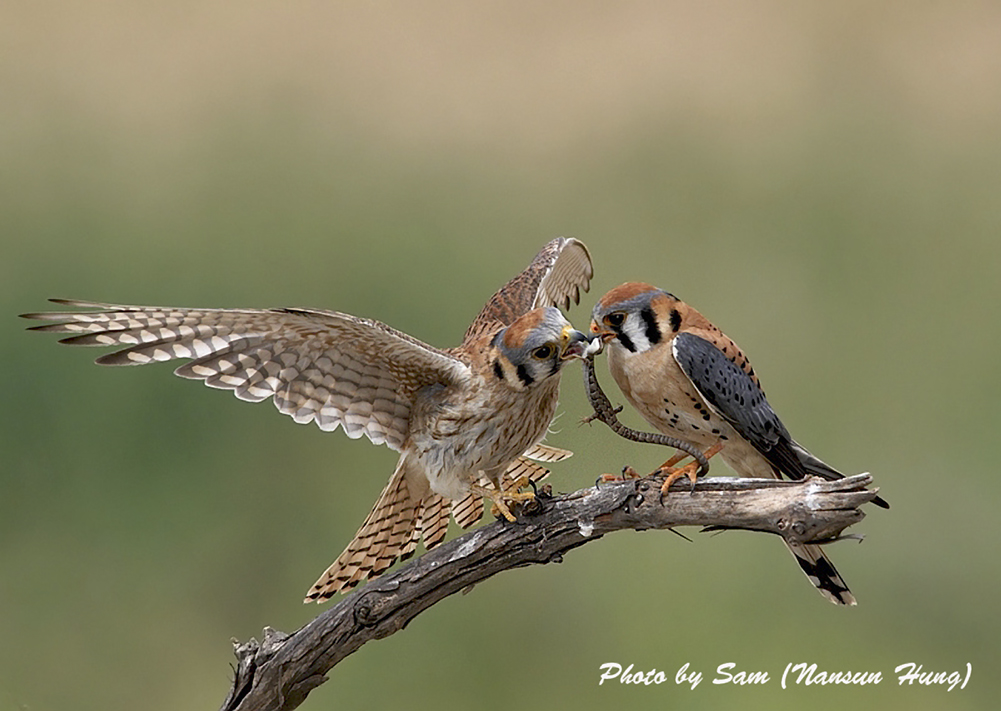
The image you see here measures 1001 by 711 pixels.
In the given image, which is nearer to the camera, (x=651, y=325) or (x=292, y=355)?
(x=651, y=325)

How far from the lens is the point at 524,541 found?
7.99 feet

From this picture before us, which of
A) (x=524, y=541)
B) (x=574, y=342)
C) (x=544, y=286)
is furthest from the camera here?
(x=544, y=286)

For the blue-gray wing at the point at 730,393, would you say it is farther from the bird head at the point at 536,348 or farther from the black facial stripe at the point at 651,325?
the bird head at the point at 536,348

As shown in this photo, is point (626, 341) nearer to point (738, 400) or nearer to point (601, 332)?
point (601, 332)

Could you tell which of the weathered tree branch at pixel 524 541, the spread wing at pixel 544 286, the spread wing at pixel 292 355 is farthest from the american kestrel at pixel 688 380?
the spread wing at pixel 544 286

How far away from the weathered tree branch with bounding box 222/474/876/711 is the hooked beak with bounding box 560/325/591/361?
0.31 metres

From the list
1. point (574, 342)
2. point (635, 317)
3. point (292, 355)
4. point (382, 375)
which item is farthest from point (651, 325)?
point (292, 355)

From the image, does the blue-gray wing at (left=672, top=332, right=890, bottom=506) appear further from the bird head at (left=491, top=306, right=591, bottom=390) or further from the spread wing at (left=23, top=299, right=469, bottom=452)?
the spread wing at (left=23, top=299, right=469, bottom=452)

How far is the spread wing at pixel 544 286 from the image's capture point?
2.94 m

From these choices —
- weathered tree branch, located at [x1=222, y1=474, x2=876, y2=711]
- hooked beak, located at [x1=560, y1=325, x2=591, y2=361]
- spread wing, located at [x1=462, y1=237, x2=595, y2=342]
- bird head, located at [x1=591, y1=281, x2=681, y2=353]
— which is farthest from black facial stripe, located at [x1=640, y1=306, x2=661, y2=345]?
spread wing, located at [x1=462, y1=237, x2=595, y2=342]

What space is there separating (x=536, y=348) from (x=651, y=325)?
0.25 m

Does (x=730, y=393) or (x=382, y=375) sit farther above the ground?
(x=382, y=375)

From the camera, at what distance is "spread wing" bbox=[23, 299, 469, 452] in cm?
238

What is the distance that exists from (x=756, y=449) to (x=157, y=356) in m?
1.33
